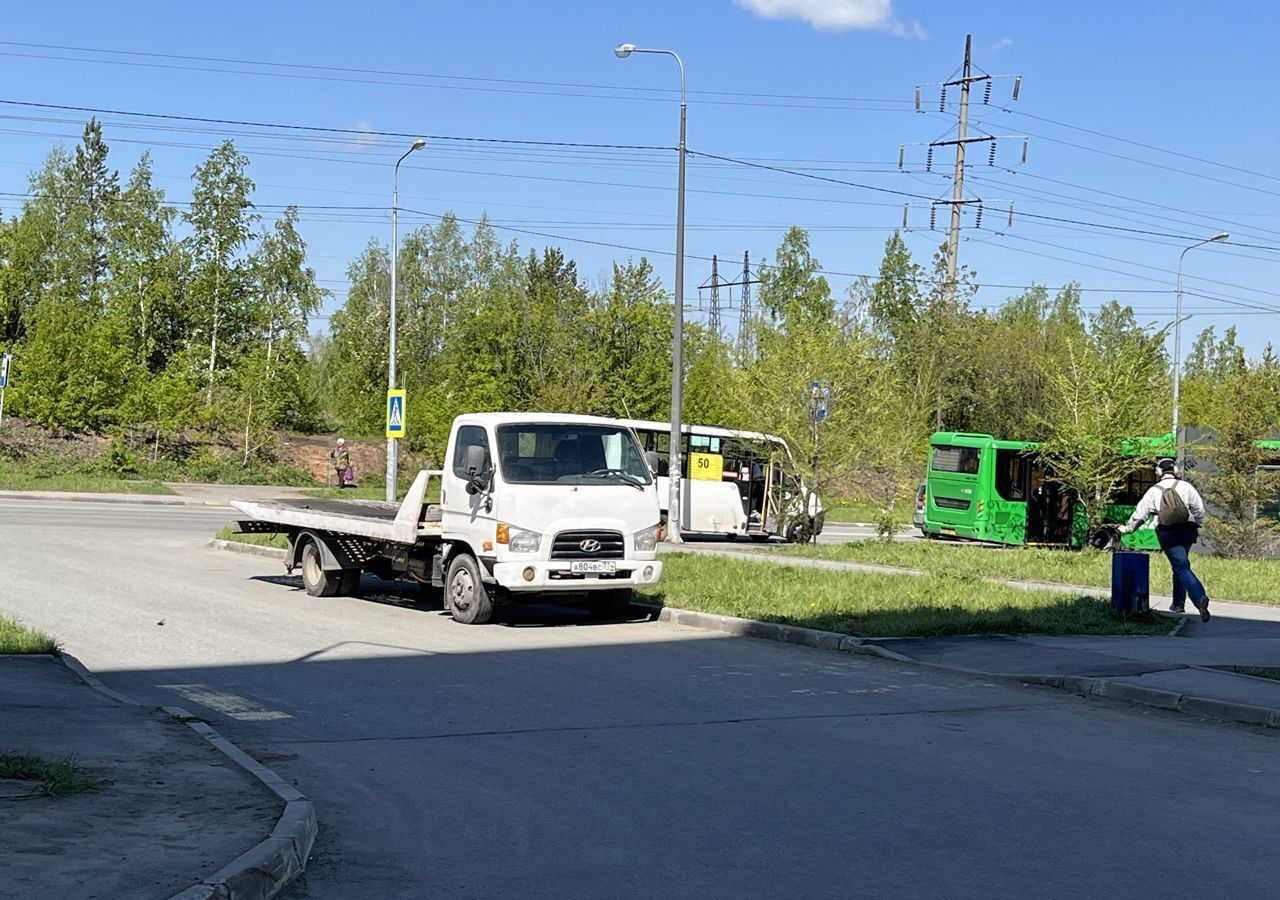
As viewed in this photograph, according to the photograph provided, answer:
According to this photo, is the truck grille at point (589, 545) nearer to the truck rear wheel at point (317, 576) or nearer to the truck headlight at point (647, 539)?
the truck headlight at point (647, 539)

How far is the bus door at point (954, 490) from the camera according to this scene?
36.1 meters

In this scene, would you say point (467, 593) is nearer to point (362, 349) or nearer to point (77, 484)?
point (77, 484)

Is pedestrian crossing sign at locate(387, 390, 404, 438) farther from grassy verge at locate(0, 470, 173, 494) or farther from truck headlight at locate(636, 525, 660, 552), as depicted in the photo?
truck headlight at locate(636, 525, 660, 552)

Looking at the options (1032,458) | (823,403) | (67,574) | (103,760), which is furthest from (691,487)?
(103,760)

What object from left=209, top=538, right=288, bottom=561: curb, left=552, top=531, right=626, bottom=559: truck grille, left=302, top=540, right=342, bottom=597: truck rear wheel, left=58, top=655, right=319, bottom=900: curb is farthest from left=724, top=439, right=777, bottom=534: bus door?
left=58, top=655, right=319, bottom=900: curb

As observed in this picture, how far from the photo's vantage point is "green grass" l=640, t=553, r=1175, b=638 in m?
14.6

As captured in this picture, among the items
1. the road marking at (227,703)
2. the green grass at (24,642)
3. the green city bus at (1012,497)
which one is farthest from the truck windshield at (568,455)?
the green city bus at (1012,497)

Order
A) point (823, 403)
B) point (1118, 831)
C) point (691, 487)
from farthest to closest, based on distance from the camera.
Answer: point (691, 487) < point (823, 403) < point (1118, 831)

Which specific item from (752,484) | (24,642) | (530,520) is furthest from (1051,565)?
(24,642)

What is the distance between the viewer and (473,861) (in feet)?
19.9

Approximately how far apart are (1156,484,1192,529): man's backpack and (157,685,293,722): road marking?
10828 millimetres

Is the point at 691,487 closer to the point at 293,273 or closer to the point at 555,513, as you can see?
the point at 555,513

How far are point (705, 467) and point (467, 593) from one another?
59.8 feet

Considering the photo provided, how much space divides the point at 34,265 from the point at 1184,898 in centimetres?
6041
